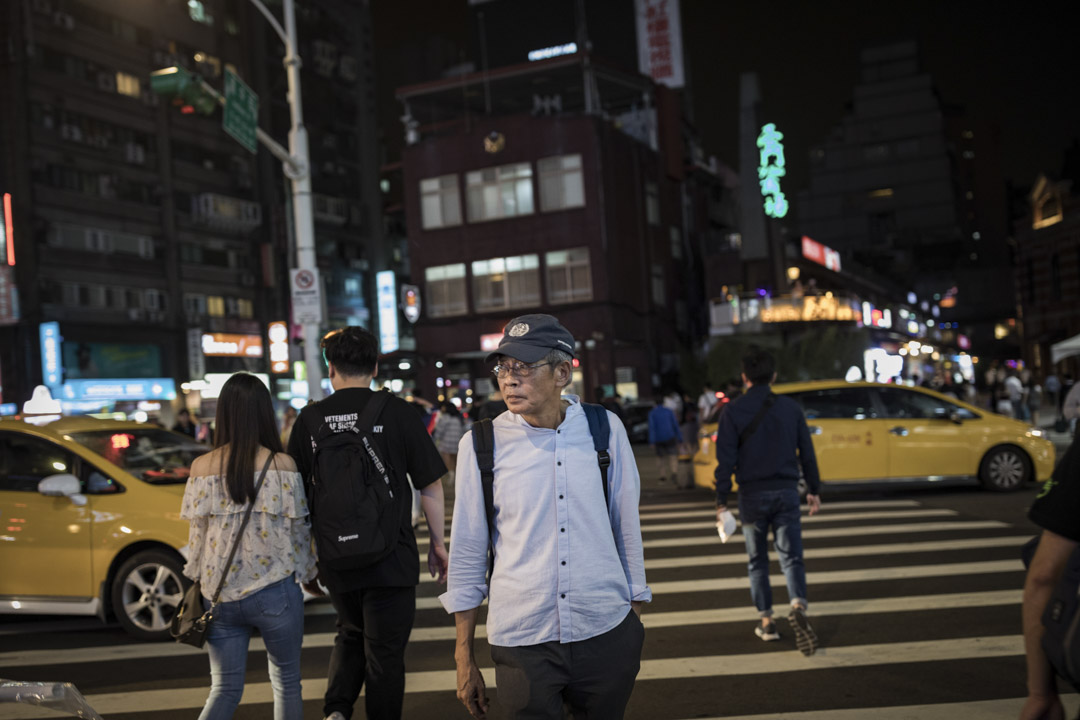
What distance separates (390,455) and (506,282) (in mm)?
34376

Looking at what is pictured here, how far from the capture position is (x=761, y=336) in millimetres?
37719

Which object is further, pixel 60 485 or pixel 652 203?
pixel 652 203

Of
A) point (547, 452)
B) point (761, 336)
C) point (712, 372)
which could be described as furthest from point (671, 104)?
point (547, 452)

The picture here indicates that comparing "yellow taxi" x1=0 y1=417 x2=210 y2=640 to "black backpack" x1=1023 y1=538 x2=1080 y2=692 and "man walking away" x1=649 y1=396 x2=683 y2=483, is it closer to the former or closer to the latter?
"black backpack" x1=1023 y1=538 x2=1080 y2=692

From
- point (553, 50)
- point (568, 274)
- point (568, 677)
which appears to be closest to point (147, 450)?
point (568, 677)

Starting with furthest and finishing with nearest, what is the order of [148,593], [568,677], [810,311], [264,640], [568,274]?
[810,311]
[568,274]
[148,593]
[264,640]
[568,677]

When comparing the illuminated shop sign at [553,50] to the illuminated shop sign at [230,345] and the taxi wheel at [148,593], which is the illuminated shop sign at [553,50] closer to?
the illuminated shop sign at [230,345]

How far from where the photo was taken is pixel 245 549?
4195 millimetres

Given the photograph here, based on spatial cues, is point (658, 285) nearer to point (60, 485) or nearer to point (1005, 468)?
point (1005, 468)

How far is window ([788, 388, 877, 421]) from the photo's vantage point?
45.5ft

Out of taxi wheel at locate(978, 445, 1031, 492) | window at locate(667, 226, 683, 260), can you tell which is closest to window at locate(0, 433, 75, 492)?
taxi wheel at locate(978, 445, 1031, 492)

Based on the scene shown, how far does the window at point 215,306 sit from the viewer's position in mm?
48906

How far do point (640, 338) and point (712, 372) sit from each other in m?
7.17

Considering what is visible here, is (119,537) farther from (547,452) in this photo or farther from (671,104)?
(671,104)
